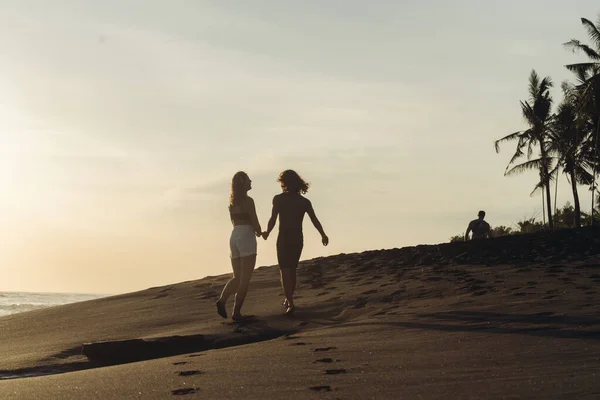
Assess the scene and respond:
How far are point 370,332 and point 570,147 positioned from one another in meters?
38.3

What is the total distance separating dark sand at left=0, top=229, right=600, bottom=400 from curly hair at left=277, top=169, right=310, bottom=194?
166 centimetres

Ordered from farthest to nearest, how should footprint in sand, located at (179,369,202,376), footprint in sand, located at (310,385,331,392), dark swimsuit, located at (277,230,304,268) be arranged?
dark swimsuit, located at (277,230,304,268), footprint in sand, located at (179,369,202,376), footprint in sand, located at (310,385,331,392)

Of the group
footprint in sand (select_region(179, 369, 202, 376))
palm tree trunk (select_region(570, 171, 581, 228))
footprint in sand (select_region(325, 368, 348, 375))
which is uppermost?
palm tree trunk (select_region(570, 171, 581, 228))

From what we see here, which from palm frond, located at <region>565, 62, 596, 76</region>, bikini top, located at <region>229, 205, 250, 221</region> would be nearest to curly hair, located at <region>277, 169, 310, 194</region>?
bikini top, located at <region>229, 205, 250, 221</region>

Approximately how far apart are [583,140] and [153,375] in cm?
4119

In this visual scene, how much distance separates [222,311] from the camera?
1009 centimetres

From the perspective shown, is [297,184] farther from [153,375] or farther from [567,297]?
[153,375]

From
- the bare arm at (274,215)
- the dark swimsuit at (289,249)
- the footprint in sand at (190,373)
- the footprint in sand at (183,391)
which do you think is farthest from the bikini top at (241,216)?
the footprint in sand at (183,391)

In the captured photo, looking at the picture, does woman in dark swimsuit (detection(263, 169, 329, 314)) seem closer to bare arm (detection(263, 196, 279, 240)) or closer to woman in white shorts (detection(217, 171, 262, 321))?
bare arm (detection(263, 196, 279, 240))

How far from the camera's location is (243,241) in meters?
10.1

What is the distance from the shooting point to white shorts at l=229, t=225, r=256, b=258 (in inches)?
396

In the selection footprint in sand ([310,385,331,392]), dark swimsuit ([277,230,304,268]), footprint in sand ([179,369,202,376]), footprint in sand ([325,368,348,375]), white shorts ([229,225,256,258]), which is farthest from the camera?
dark swimsuit ([277,230,304,268])

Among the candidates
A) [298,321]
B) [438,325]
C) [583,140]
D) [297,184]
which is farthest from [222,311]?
[583,140]

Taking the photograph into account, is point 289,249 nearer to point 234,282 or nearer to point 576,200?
point 234,282
